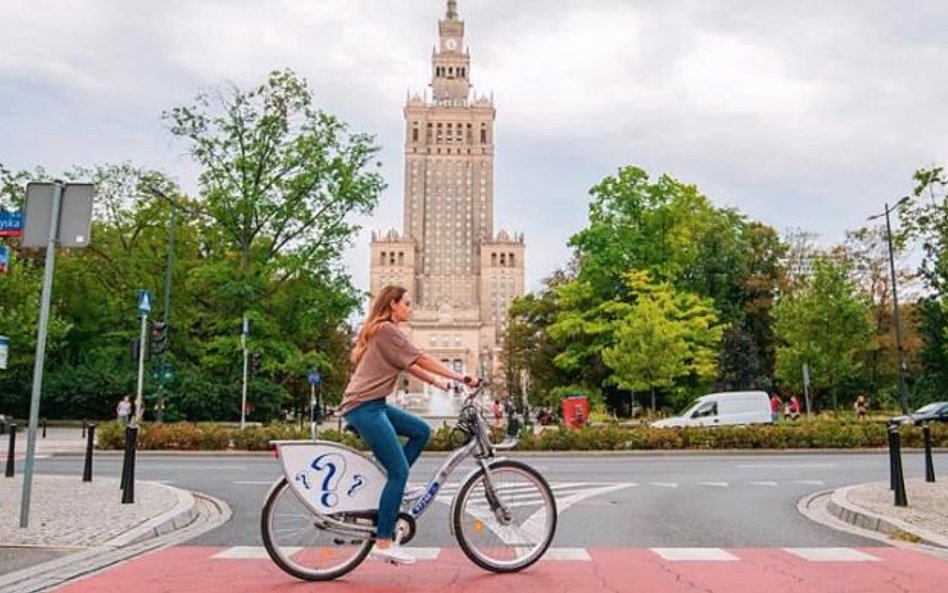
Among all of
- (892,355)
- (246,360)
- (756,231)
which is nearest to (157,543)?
(246,360)

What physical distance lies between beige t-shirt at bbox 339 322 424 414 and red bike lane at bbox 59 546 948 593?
1.32 m

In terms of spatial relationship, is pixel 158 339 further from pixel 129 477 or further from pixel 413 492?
pixel 413 492

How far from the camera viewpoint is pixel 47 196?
866 centimetres

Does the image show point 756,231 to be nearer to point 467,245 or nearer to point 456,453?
point 456,453

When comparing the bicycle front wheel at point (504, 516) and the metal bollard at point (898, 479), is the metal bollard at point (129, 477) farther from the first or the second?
the metal bollard at point (898, 479)

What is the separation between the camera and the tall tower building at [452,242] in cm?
16925

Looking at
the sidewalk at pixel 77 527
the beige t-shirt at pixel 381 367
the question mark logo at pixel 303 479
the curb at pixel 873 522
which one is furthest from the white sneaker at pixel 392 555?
the curb at pixel 873 522

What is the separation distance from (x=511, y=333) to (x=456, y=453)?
A: 6044 centimetres

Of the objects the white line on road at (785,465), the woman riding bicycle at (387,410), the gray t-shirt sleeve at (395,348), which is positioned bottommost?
the white line on road at (785,465)

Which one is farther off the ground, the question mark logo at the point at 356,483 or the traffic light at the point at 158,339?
the traffic light at the point at 158,339

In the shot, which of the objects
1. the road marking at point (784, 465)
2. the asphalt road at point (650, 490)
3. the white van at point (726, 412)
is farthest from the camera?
the white van at point (726, 412)

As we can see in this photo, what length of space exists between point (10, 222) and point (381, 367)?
214 inches

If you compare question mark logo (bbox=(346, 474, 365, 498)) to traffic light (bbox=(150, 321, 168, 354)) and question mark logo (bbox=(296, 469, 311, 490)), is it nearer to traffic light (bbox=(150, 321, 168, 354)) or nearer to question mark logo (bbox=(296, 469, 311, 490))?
question mark logo (bbox=(296, 469, 311, 490))

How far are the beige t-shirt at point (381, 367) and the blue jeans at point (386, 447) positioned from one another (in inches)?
2.7
